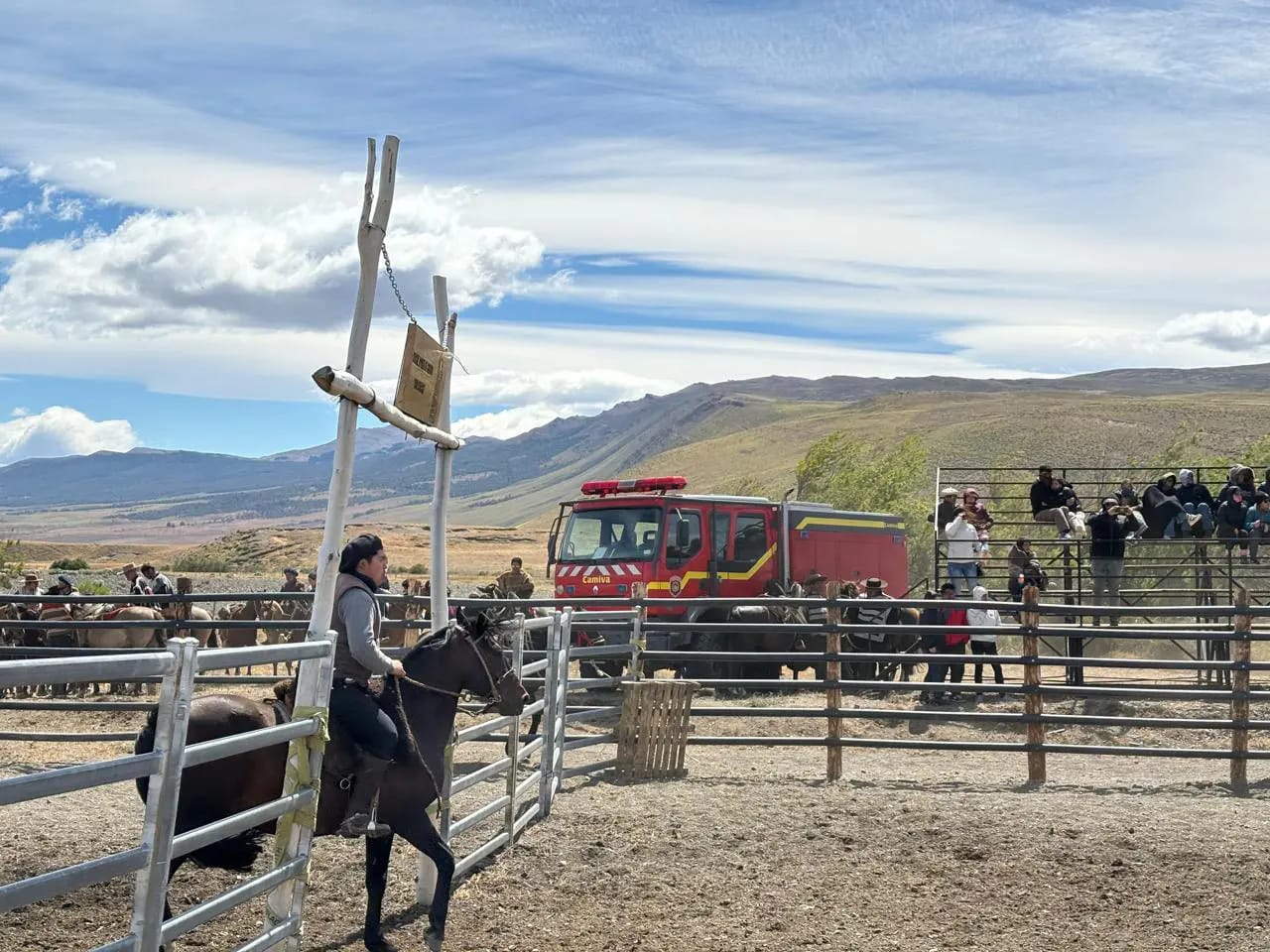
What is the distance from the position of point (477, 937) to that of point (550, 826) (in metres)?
2.67

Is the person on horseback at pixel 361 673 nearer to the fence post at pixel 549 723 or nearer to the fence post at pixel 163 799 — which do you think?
the fence post at pixel 163 799

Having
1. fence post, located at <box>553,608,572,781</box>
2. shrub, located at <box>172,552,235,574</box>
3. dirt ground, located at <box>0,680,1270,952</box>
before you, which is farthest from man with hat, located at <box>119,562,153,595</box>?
shrub, located at <box>172,552,235,574</box>

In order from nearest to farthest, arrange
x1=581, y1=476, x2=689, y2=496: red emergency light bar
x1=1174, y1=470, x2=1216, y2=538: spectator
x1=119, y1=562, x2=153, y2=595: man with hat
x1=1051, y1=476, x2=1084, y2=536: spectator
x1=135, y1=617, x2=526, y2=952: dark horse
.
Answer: x1=135, y1=617, x2=526, y2=952: dark horse < x1=119, y1=562, x2=153, y2=595: man with hat < x1=581, y1=476, x2=689, y2=496: red emergency light bar < x1=1051, y1=476, x2=1084, y2=536: spectator < x1=1174, y1=470, x2=1216, y2=538: spectator

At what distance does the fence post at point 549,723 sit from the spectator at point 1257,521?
50.7 ft

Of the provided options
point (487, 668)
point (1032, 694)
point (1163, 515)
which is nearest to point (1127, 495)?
point (1163, 515)

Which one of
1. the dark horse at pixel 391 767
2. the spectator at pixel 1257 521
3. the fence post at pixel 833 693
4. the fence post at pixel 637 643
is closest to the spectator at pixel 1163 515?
the spectator at pixel 1257 521

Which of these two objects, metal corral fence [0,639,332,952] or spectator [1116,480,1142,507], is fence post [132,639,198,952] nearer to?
metal corral fence [0,639,332,952]

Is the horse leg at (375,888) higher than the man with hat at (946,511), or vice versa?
the man with hat at (946,511)

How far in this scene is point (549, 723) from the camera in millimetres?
10414

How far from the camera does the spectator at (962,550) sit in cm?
2057

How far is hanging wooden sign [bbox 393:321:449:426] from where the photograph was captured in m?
7.48

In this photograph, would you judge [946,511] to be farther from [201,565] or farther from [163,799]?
[201,565]

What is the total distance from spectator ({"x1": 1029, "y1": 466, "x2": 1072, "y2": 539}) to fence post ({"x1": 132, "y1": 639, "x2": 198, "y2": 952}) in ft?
66.8

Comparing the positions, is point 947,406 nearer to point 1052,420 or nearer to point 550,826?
point 1052,420
